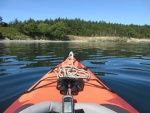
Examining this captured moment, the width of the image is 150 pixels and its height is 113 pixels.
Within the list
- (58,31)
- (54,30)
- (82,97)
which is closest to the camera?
(82,97)

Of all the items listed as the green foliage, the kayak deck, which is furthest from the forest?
the kayak deck

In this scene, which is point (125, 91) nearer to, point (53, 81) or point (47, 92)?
point (53, 81)

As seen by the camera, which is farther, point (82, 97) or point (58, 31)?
point (58, 31)

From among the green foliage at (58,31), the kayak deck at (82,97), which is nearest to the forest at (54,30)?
Answer: the green foliage at (58,31)

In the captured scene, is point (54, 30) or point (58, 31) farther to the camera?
point (54, 30)

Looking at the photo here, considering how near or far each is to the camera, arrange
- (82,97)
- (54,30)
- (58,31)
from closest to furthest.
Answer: (82,97), (58,31), (54,30)

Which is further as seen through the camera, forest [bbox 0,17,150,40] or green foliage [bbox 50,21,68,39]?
green foliage [bbox 50,21,68,39]

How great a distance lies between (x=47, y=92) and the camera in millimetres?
4871

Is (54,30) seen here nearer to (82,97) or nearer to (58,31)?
(58,31)

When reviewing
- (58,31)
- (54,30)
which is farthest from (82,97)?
(54,30)

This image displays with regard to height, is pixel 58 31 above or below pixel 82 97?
above

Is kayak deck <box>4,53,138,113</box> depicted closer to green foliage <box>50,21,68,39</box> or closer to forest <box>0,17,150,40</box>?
forest <box>0,17,150,40</box>

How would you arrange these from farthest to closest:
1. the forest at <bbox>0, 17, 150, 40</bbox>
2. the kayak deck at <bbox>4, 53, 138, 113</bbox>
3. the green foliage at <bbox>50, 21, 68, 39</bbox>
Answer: the green foliage at <bbox>50, 21, 68, 39</bbox> < the forest at <bbox>0, 17, 150, 40</bbox> < the kayak deck at <bbox>4, 53, 138, 113</bbox>

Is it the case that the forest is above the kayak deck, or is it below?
above
